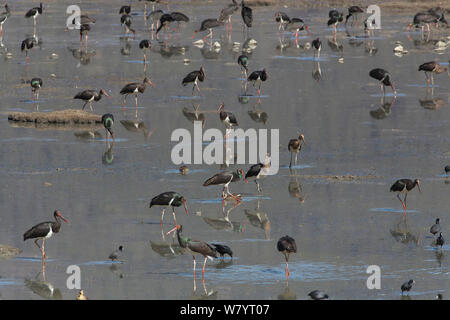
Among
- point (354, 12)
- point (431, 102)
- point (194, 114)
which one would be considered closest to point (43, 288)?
point (194, 114)

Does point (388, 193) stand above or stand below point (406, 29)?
below

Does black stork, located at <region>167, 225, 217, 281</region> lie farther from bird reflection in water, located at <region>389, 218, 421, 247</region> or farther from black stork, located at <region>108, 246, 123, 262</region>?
bird reflection in water, located at <region>389, 218, 421, 247</region>

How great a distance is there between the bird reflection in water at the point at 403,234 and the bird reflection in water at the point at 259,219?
212 cm

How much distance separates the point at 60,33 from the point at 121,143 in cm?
2275

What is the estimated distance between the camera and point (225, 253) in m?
16.7

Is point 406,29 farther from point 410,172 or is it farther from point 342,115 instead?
point 410,172

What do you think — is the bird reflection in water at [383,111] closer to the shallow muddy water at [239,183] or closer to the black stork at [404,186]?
the shallow muddy water at [239,183]

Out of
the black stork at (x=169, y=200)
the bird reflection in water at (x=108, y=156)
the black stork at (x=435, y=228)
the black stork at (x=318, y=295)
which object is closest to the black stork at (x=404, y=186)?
the black stork at (x=435, y=228)

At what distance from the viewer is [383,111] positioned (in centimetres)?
2952

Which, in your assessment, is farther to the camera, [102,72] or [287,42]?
[287,42]

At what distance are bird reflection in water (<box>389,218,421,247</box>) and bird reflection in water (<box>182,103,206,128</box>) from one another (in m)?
9.97

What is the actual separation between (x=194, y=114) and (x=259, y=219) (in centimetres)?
1027

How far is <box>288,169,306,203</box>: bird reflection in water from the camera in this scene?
20737mm
